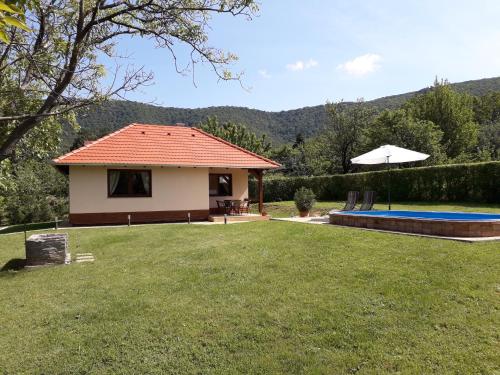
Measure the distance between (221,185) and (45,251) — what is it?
14.2m

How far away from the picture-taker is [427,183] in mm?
23016

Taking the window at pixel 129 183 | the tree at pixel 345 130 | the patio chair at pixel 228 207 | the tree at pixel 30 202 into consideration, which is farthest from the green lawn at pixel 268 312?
the tree at pixel 345 130

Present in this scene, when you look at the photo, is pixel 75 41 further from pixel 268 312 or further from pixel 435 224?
pixel 435 224

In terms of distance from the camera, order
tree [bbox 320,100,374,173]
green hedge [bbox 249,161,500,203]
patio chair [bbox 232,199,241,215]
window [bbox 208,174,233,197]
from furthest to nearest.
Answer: tree [bbox 320,100,374,173], window [bbox 208,174,233,197], patio chair [bbox 232,199,241,215], green hedge [bbox 249,161,500,203]

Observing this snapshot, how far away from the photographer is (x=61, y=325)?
20.2 ft

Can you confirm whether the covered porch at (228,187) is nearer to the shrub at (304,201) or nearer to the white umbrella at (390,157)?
the shrub at (304,201)

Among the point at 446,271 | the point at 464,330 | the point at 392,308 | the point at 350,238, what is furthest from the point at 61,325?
the point at 350,238

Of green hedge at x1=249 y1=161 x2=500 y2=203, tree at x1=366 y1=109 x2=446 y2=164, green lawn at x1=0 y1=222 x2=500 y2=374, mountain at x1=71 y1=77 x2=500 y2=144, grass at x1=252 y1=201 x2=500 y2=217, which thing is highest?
mountain at x1=71 y1=77 x2=500 y2=144

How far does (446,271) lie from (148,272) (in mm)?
5884

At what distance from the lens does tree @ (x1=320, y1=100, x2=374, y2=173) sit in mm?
45281

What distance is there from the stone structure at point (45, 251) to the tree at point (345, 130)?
1496 inches

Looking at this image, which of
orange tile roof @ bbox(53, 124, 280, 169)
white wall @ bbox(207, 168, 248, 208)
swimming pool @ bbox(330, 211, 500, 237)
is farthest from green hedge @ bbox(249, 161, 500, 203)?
white wall @ bbox(207, 168, 248, 208)

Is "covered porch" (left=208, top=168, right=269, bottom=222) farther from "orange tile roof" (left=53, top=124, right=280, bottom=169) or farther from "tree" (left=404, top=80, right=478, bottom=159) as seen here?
"tree" (left=404, top=80, right=478, bottom=159)

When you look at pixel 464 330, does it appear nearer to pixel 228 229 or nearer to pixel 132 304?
pixel 132 304
